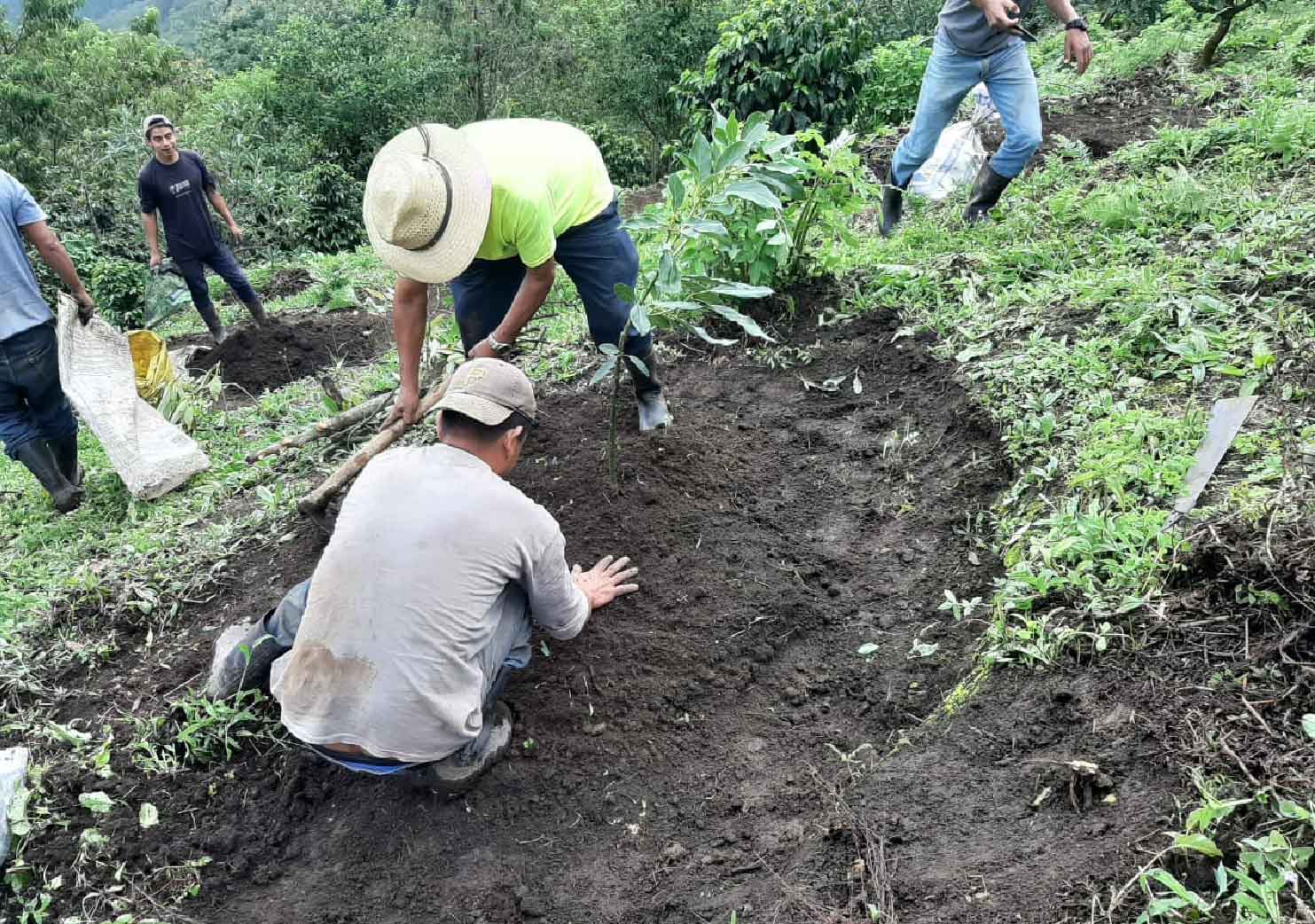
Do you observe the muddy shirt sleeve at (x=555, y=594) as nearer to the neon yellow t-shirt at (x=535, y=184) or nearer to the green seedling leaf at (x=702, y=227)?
the neon yellow t-shirt at (x=535, y=184)

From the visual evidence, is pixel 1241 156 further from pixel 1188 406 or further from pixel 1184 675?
pixel 1184 675

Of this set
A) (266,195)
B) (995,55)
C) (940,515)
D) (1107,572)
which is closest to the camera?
(1107,572)

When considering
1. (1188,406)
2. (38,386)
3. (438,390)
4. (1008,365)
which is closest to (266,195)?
(38,386)

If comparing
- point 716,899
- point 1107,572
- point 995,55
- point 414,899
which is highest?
point 995,55

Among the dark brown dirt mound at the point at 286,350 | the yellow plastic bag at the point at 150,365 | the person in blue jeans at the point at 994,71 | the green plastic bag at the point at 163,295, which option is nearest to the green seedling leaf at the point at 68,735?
the yellow plastic bag at the point at 150,365

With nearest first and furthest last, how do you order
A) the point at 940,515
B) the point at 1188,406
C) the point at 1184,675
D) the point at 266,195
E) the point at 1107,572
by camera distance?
the point at 1184,675 < the point at 1107,572 < the point at 1188,406 < the point at 940,515 < the point at 266,195

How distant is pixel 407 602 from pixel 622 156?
14.3 m

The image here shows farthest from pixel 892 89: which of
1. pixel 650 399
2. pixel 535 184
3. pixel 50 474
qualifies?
pixel 50 474

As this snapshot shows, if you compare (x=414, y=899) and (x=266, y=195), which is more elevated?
(x=414, y=899)

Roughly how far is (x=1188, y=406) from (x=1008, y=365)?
29.8 inches

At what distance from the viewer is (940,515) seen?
3008mm

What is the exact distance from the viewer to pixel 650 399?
3.50 metres

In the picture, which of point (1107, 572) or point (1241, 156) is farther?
point (1241, 156)

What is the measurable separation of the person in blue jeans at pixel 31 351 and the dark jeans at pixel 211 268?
6.97 feet
